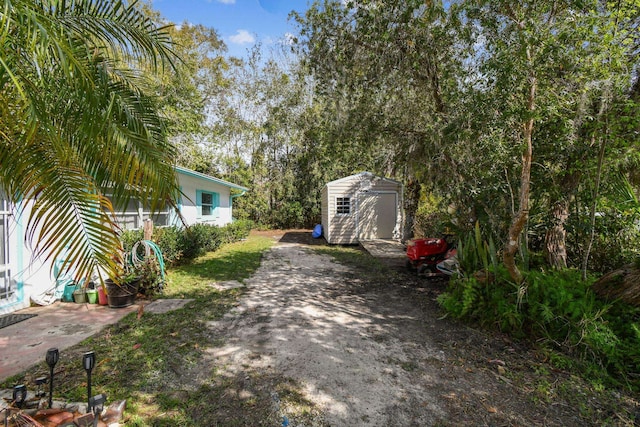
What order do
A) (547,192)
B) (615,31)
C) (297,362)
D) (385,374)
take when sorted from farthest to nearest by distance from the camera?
(547,192), (615,31), (297,362), (385,374)

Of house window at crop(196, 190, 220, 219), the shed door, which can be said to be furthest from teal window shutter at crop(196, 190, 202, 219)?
the shed door

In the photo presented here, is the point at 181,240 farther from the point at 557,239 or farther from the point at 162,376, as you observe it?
the point at 557,239

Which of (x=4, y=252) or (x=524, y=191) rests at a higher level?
(x=524, y=191)

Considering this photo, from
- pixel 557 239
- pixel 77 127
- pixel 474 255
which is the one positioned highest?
pixel 77 127

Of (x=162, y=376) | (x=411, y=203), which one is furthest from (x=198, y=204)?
(x=162, y=376)

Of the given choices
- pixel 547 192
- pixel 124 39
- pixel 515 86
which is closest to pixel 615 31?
pixel 515 86

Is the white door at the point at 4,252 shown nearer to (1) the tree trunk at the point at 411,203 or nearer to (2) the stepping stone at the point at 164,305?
(2) the stepping stone at the point at 164,305

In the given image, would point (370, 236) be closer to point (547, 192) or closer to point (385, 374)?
point (547, 192)

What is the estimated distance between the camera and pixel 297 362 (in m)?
3.15

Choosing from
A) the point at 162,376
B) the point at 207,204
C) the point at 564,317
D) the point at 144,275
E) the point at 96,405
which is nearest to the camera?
the point at 96,405

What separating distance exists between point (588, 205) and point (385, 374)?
3710 millimetres

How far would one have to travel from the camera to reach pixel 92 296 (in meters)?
4.97

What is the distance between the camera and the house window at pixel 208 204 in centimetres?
1084

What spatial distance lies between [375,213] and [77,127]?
11081 millimetres
